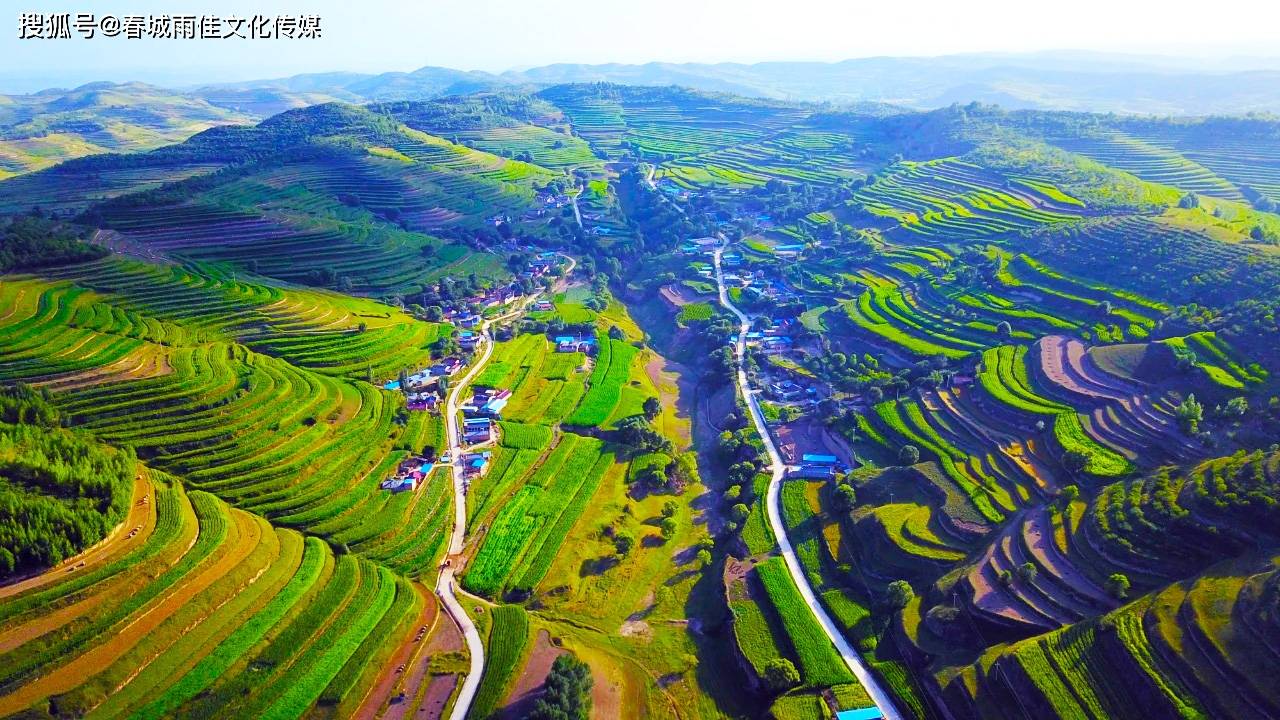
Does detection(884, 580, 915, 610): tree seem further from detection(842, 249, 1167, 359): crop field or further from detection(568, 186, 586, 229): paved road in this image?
detection(568, 186, 586, 229): paved road

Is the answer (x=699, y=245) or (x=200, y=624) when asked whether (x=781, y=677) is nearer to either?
(x=200, y=624)

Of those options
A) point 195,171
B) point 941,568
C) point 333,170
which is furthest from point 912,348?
point 195,171

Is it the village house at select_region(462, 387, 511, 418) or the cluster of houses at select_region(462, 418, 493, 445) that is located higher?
the village house at select_region(462, 387, 511, 418)

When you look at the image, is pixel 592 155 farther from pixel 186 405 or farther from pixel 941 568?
pixel 941 568

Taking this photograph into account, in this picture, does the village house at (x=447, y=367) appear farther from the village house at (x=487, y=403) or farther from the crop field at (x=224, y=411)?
the crop field at (x=224, y=411)

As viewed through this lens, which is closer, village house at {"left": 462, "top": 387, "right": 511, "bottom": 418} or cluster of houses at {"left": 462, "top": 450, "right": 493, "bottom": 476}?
cluster of houses at {"left": 462, "top": 450, "right": 493, "bottom": 476}

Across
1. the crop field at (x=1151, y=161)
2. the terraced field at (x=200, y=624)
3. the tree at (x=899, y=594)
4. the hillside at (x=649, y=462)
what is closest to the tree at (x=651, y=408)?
the hillside at (x=649, y=462)

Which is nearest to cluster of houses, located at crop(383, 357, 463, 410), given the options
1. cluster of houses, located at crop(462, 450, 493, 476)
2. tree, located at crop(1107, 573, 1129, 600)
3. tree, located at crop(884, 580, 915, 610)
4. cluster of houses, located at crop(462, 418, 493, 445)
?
cluster of houses, located at crop(462, 418, 493, 445)
